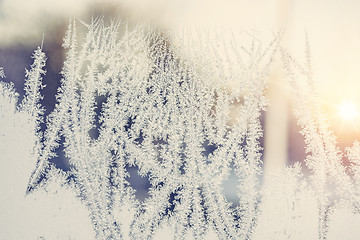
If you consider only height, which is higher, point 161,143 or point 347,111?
point 347,111

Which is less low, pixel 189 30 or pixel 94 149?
pixel 189 30

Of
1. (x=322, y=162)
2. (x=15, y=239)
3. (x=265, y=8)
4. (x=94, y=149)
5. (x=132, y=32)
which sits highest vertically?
(x=265, y=8)

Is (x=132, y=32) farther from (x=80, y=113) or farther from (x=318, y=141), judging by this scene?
(x=318, y=141)

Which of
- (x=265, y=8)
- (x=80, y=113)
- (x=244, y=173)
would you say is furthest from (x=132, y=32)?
(x=244, y=173)
